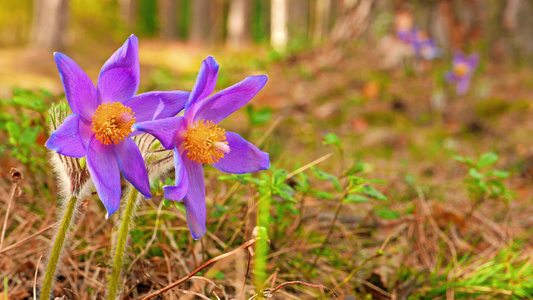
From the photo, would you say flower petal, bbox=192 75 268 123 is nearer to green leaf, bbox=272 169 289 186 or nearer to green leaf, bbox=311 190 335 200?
green leaf, bbox=272 169 289 186

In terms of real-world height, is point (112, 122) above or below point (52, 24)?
above

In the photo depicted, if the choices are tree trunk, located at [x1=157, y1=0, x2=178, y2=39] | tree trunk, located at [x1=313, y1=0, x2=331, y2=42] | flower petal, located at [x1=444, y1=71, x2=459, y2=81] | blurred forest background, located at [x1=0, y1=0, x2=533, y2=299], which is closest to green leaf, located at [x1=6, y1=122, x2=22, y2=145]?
blurred forest background, located at [x1=0, y1=0, x2=533, y2=299]

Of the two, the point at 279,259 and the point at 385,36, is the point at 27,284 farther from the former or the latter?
the point at 385,36

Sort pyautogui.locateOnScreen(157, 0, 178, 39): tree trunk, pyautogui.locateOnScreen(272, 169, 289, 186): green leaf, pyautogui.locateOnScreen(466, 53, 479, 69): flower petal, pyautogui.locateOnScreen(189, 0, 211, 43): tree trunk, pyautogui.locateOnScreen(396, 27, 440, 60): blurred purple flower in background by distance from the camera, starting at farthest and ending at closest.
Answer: pyautogui.locateOnScreen(157, 0, 178, 39): tree trunk
pyautogui.locateOnScreen(189, 0, 211, 43): tree trunk
pyautogui.locateOnScreen(396, 27, 440, 60): blurred purple flower in background
pyautogui.locateOnScreen(466, 53, 479, 69): flower petal
pyautogui.locateOnScreen(272, 169, 289, 186): green leaf

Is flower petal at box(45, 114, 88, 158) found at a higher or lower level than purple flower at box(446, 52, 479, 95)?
higher

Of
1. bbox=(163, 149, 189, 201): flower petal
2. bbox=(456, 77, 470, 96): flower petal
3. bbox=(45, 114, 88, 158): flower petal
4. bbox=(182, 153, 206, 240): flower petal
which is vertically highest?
bbox=(45, 114, 88, 158): flower petal

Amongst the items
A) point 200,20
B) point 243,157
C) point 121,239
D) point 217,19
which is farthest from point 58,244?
point 217,19

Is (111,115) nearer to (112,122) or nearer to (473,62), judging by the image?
(112,122)
